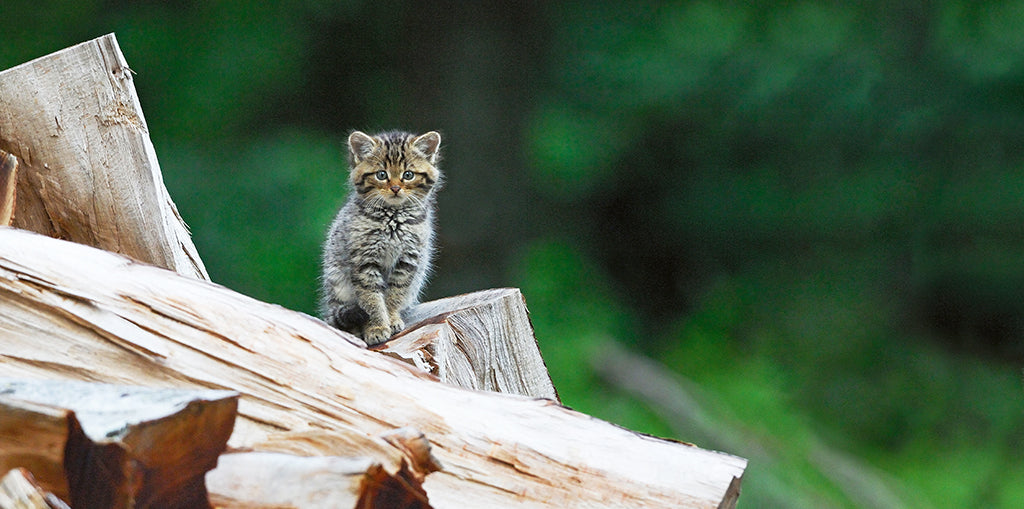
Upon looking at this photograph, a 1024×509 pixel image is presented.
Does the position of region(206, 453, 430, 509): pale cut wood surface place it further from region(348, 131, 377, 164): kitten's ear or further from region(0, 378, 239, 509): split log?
region(348, 131, 377, 164): kitten's ear

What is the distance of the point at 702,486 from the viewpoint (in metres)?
1.61

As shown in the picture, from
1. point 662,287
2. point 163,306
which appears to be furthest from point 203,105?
point 163,306

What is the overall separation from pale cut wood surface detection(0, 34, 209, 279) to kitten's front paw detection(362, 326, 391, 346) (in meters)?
0.50

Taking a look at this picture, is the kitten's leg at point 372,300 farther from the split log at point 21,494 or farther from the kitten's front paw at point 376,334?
the split log at point 21,494

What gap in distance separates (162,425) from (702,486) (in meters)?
0.80

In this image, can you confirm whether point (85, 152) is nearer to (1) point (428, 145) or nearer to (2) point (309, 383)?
(2) point (309, 383)

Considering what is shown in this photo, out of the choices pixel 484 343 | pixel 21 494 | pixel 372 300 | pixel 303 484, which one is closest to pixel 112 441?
pixel 21 494

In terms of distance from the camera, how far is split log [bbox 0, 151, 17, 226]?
2188mm

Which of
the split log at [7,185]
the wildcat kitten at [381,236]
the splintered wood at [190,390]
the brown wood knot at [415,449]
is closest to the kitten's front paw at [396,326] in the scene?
the wildcat kitten at [381,236]

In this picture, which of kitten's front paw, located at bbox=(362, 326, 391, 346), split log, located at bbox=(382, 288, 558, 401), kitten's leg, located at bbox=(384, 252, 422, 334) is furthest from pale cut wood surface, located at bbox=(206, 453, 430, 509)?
kitten's leg, located at bbox=(384, 252, 422, 334)

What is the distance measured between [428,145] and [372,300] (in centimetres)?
61

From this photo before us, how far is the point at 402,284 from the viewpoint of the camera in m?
2.89

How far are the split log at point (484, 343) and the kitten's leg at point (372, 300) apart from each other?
10 cm

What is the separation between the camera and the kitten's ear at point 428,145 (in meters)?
3.13
